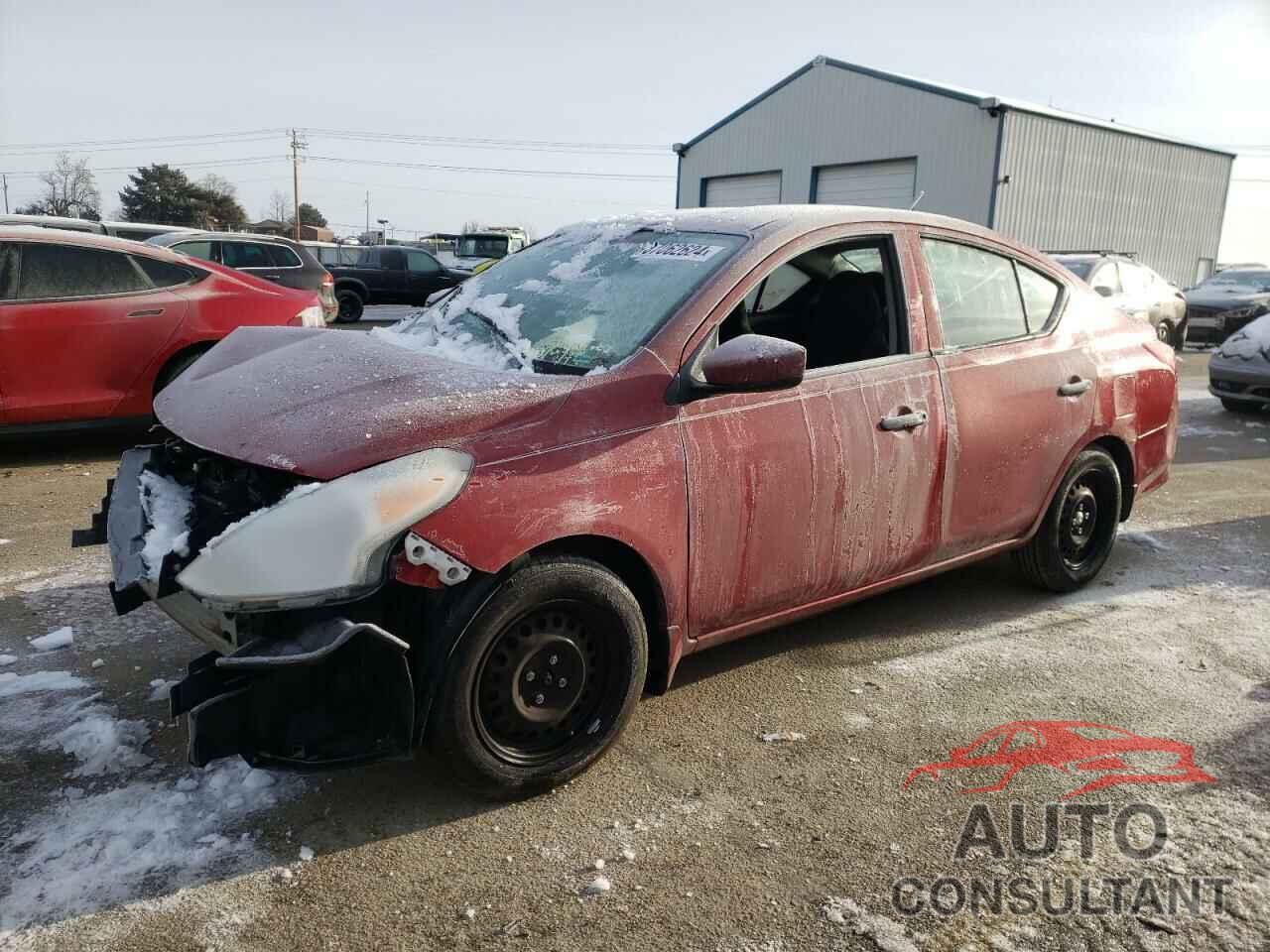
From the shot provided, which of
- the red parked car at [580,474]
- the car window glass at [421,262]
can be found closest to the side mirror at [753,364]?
the red parked car at [580,474]

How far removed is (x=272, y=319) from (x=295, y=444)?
17.6 ft

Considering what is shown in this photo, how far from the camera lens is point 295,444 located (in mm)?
2605

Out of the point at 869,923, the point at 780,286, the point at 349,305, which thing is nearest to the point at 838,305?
the point at 780,286

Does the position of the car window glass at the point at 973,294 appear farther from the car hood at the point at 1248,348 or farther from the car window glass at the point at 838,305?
the car hood at the point at 1248,348

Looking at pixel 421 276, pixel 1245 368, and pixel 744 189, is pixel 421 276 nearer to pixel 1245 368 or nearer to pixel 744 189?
pixel 744 189

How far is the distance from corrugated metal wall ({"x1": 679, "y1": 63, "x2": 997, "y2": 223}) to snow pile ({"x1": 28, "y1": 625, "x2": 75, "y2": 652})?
22.7 meters

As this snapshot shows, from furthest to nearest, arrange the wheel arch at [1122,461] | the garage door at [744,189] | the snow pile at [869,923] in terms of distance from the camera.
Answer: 1. the garage door at [744,189]
2. the wheel arch at [1122,461]
3. the snow pile at [869,923]

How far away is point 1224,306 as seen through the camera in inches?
733

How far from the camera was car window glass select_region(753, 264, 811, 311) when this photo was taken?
12.6ft

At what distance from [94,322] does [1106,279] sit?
1263cm

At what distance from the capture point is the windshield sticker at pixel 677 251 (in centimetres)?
340

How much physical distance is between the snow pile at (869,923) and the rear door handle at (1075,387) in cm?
265

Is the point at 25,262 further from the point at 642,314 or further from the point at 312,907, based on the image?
the point at 312,907

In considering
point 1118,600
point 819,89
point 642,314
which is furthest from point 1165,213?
point 642,314
